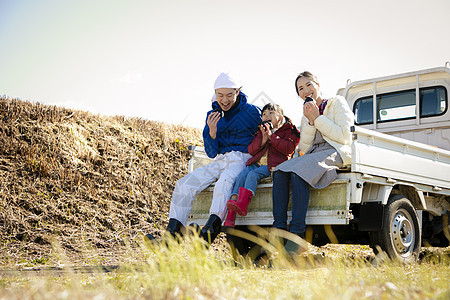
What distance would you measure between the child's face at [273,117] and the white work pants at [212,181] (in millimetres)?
523

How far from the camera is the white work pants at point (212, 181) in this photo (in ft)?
17.3

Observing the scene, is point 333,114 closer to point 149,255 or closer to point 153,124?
point 149,255

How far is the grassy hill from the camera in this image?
7816 mm

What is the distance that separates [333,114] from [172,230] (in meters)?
2.21

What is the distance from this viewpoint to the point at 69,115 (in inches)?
408

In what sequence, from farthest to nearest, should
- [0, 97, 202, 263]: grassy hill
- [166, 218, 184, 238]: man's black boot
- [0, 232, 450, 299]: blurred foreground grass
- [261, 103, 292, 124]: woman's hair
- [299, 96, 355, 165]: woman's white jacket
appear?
[0, 97, 202, 263]: grassy hill < [261, 103, 292, 124]: woman's hair < [166, 218, 184, 238]: man's black boot < [299, 96, 355, 165]: woman's white jacket < [0, 232, 450, 299]: blurred foreground grass

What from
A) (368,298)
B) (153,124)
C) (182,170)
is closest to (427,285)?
(368,298)

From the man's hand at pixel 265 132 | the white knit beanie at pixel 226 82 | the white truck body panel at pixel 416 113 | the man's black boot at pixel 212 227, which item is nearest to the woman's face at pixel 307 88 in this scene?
the man's hand at pixel 265 132

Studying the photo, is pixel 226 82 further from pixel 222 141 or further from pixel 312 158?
pixel 312 158

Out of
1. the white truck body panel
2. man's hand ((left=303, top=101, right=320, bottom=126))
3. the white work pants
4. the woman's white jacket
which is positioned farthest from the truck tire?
the white truck body panel

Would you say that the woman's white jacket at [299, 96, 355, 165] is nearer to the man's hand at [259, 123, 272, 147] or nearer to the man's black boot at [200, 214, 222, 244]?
the man's hand at [259, 123, 272, 147]

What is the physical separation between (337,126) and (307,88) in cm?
69

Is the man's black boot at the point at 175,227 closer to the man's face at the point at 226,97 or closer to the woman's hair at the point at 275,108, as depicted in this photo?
the man's face at the point at 226,97

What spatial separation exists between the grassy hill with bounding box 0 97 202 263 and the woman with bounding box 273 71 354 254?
395 cm
